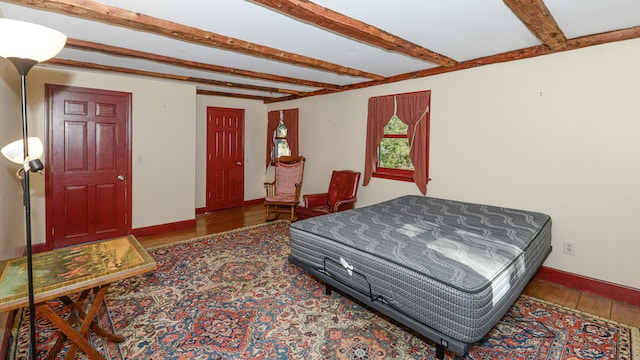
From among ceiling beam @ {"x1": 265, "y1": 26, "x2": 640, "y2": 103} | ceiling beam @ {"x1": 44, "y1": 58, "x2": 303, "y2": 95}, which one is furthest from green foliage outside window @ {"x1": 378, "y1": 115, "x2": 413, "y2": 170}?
ceiling beam @ {"x1": 44, "y1": 58, "x2": 303, "y2": 95}

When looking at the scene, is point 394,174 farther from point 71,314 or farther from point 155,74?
point 71,314

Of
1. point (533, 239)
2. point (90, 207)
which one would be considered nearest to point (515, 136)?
point (533, 239)

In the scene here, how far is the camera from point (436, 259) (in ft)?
6.59

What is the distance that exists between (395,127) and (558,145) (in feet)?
6.36

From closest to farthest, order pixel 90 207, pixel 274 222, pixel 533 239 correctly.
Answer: pixel 533 239 < pixel 90 207 < pixel 274 222

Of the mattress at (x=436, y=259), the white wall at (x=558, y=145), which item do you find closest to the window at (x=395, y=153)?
the white wall at (x=558, y=145)

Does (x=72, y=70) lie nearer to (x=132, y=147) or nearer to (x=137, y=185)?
(x=132, y=147)

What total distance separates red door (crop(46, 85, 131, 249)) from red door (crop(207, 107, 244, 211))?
1.71 meters

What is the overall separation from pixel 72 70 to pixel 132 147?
1.14 metres

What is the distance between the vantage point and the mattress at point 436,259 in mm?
1710

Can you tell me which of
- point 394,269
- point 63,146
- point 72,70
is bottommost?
point 394,269

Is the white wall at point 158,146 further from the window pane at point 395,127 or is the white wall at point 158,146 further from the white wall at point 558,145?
the white wall at point 558,145

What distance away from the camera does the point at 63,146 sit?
390cm

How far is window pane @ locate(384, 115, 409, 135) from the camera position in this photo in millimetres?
4358
